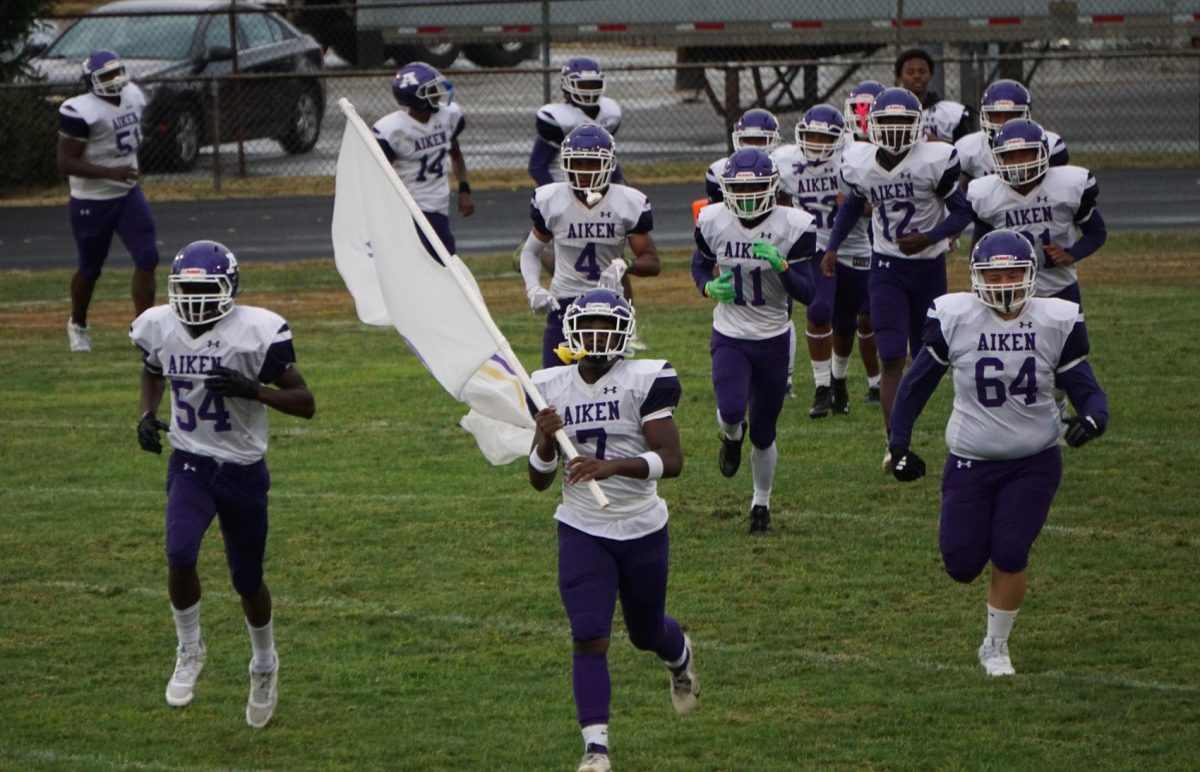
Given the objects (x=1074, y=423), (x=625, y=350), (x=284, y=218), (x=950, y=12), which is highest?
(x=625, y=350)

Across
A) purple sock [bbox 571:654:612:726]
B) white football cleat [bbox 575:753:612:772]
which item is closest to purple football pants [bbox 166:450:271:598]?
purple sock [bbox 571:654:612:726]

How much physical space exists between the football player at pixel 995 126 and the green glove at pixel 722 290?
75.7 inches

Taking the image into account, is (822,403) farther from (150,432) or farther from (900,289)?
(150,432)

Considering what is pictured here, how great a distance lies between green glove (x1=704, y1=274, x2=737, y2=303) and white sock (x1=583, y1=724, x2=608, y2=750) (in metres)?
3.51

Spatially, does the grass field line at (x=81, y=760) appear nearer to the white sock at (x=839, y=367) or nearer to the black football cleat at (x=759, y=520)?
the black football cleat at (x=759, y=520)

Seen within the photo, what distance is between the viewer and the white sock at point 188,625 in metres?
6.74

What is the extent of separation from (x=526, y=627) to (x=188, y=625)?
155 centimetres

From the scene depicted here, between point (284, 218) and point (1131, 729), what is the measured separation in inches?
610

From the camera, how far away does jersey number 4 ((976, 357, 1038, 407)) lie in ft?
22.5

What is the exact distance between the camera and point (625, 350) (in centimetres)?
618

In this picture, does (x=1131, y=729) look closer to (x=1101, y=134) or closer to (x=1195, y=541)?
(x=1195, y=541)

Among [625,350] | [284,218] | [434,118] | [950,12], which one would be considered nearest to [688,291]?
[434,118]

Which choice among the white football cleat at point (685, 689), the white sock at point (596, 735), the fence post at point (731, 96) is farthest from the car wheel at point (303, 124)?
the white sock at point (596, 735)

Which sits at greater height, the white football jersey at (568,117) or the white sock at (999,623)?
the white football jersey at (568,117)
